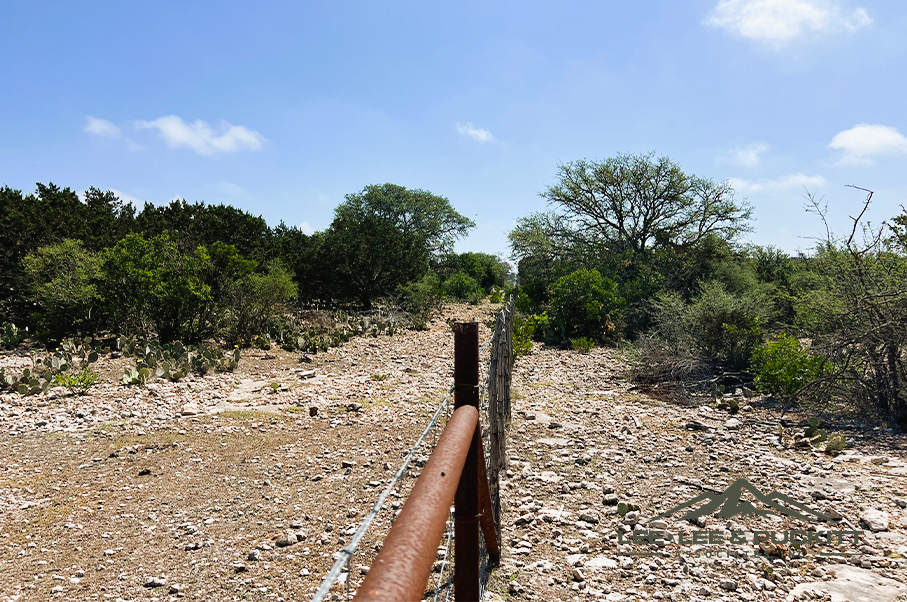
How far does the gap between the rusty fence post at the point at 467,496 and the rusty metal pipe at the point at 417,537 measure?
0.62 metres

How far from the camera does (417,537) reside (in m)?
1.01

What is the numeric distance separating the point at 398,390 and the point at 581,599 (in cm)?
594

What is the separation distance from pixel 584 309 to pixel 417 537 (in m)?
14.2

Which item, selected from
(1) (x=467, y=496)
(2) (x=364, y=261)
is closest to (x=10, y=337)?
(2) (x=364, y=261)

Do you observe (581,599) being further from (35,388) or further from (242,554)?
(35,388)

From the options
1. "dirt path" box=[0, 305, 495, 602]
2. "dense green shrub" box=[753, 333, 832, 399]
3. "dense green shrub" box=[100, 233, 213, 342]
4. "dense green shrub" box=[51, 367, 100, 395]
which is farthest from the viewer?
"dense green shrub" box=[100, 233, 213, 342]

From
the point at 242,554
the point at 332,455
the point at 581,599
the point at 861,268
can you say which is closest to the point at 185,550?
the point at 242,554

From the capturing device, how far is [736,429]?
670 cm

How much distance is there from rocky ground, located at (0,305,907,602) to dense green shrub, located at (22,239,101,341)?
4623 mm

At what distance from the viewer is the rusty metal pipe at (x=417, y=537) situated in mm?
839

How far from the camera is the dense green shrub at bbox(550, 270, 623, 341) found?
48.5 ft

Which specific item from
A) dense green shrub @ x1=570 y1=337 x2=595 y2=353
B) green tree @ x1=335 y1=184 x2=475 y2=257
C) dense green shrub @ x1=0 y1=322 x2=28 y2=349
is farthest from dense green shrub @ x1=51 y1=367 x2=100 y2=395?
green tree @ x1=335 y1=184 x2=475 y2=257

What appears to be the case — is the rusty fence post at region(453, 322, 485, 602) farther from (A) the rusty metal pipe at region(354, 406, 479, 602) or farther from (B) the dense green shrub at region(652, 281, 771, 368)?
(B) the dense green shrub at region(652, 281, 771, 368)

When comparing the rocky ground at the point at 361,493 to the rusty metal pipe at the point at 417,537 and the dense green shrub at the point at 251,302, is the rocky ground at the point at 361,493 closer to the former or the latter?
the rusty metal pipe at the point at 417,537
